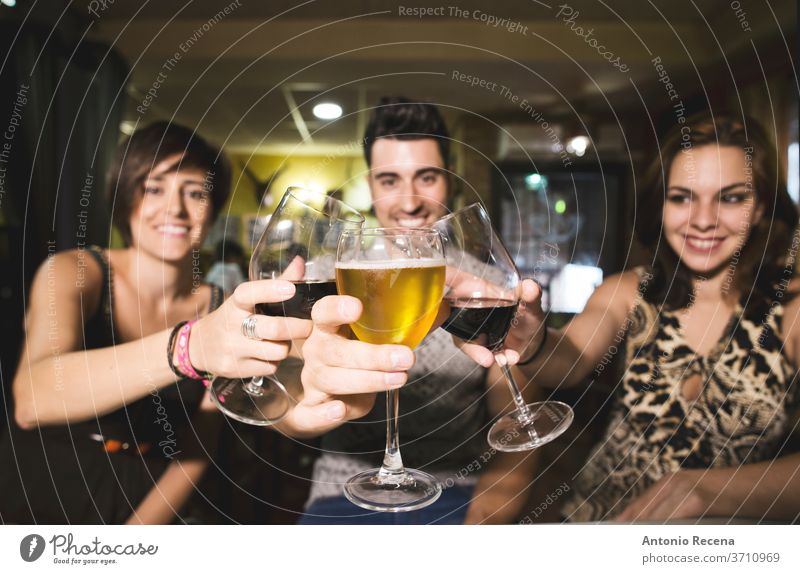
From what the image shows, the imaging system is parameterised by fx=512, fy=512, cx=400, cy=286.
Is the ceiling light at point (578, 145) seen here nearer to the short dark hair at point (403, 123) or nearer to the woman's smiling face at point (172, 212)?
the short dark hair at point (403, 123)

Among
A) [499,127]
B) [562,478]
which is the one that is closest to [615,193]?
[499,127]

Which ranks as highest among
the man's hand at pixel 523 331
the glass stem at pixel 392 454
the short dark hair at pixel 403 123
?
the short dark hair at pixel 403 123

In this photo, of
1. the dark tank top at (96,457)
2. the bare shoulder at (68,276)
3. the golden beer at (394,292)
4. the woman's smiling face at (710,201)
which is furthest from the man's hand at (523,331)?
the bare shoulder at (68,276)

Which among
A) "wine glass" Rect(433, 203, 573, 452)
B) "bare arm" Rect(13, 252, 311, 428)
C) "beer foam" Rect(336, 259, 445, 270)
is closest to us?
"beer foam" Rect(336, 259, 445, 270)

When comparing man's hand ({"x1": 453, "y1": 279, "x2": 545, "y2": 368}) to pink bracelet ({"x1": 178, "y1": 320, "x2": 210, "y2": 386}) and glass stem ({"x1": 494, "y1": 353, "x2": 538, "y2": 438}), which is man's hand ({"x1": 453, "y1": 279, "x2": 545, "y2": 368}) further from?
pink bracelet ({"x1": 178, "y1": 320, "x2": 210, "y2": 386})

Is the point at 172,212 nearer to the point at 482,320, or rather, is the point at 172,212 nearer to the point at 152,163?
the point at 152,163

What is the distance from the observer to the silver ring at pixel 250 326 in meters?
0.46

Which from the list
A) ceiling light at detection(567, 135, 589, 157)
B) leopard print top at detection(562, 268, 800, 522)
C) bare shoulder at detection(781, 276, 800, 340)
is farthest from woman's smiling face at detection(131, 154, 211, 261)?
bare shoulder at detection(781, 276, 800, 340)

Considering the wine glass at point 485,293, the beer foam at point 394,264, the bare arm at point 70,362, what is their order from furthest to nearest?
the bare arm at point 70,362, the wine glass at point 485,293, the beer foam at point 394,264

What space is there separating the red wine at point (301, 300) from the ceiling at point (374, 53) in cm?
23

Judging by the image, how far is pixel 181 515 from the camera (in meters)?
0.62

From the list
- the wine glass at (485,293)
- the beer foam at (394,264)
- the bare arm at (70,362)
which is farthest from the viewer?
the bare arm at (70,362)

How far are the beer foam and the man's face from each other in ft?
0.91
